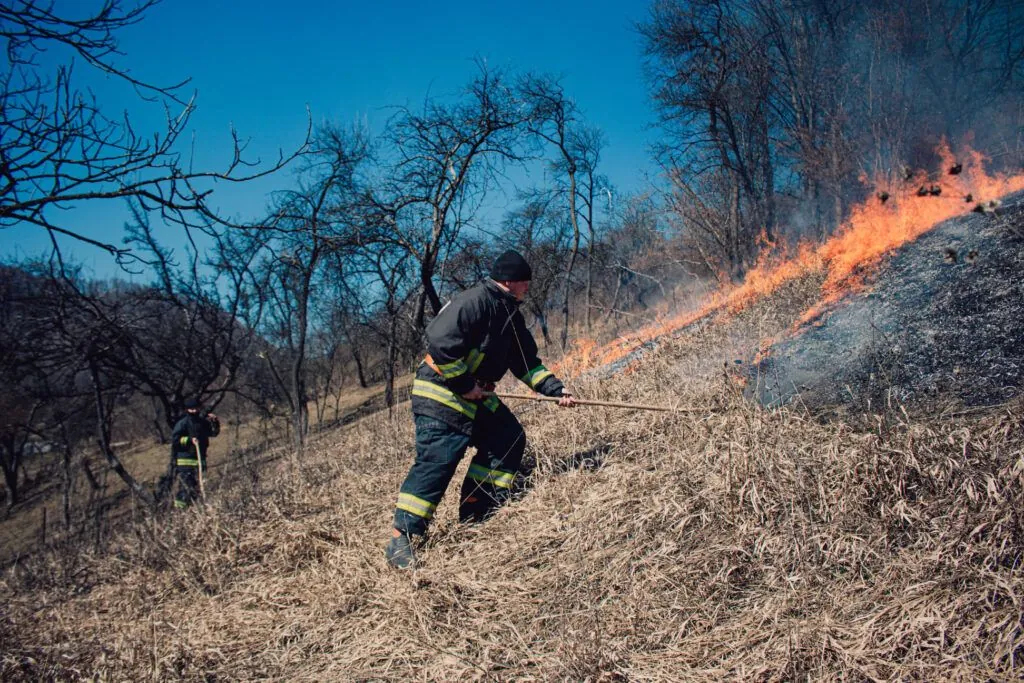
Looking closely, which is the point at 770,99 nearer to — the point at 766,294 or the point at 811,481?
the point at 766,294

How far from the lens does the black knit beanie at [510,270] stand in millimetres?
3758

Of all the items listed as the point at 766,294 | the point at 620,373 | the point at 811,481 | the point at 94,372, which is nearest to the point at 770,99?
the point at 766,294

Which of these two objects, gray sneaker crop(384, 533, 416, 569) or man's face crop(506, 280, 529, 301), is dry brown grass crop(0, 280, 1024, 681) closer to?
gray sneaker crop(384, 533, 416, 569)

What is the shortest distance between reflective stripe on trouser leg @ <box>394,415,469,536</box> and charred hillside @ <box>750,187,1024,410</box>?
2144mm

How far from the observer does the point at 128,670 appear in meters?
2.73

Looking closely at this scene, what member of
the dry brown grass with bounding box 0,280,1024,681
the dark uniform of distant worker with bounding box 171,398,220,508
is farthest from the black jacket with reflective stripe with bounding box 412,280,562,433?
the dark uniform of distant worker with bounding box 171,398,220,508

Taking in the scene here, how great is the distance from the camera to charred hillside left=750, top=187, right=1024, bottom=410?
3.51 metres

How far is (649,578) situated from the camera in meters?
2.61

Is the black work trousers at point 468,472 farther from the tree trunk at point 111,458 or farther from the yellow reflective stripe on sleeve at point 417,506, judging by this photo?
the tree trunk at point 111,458

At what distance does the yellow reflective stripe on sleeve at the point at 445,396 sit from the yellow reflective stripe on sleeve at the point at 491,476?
0.40m

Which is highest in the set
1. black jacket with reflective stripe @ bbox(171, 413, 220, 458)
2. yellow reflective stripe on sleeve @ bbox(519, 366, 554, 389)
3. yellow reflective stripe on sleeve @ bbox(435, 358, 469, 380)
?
yellow reflective stripe on sleeve @ bbox(435, 358, 469, 380)

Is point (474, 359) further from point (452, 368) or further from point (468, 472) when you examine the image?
point (468, 472)

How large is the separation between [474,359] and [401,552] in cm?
120

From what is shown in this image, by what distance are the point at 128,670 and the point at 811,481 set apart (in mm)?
3322
